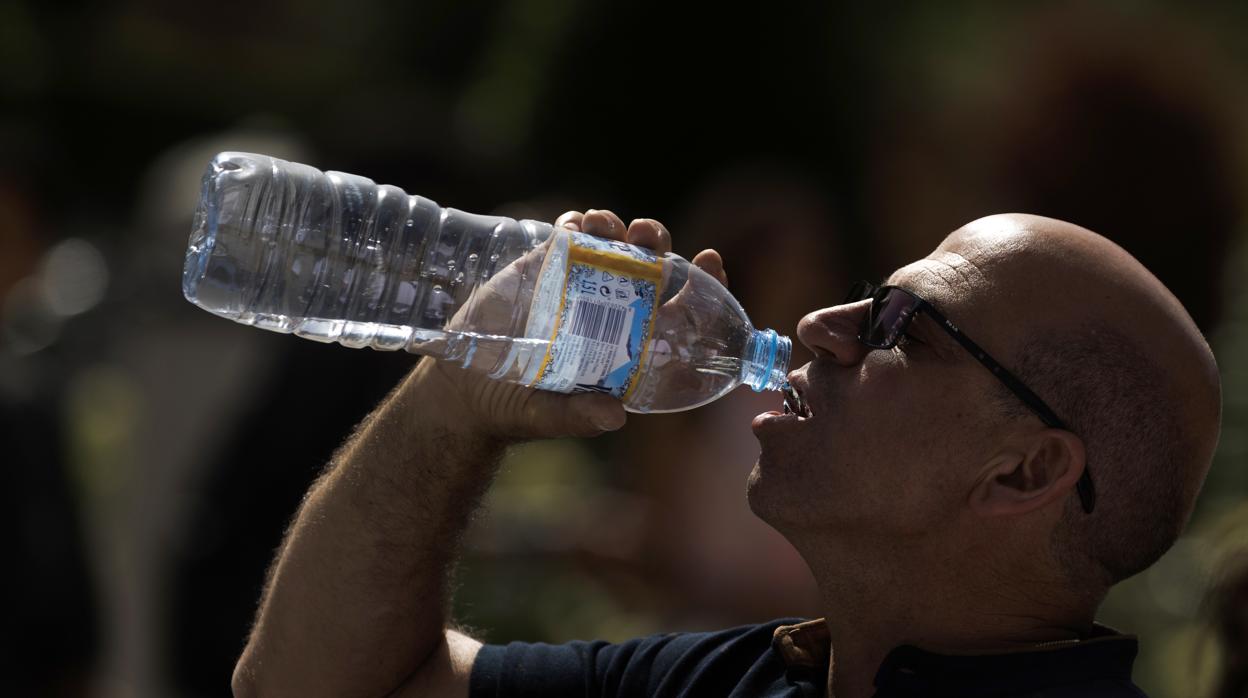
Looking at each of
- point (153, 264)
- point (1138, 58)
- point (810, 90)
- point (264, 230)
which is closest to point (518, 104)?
point (810, 90)

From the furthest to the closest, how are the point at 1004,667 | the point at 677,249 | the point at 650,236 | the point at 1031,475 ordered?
the point at 677,249
the point at 650,236
the point at 1031,475
the point at 1004,667

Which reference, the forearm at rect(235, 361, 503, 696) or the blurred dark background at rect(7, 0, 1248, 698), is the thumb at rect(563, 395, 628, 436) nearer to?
the forearm at rect(235, 361, 503, 696)

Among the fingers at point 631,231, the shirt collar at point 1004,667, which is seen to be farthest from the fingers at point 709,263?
the shirt collar at point 1004,667

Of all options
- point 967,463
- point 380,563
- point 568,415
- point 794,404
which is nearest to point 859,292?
point 794,404

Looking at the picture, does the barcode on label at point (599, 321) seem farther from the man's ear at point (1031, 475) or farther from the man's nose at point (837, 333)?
the man's ear at point (1031, 475)

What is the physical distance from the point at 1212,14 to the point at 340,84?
7.70 metres

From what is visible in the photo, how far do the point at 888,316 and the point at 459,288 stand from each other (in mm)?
869

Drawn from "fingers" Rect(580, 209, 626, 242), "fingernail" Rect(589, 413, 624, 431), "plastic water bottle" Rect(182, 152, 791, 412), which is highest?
"fingers" Rect(580, 209, 626, 242)

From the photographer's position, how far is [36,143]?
213 inches

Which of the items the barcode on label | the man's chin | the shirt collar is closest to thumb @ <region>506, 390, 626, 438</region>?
the barcode on label

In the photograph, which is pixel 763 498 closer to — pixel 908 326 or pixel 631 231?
pixel 908 326

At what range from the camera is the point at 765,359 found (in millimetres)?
2738

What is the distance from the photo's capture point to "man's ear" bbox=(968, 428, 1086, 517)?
2.37 meters

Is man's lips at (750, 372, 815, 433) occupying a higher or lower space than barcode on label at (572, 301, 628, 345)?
A: lower
